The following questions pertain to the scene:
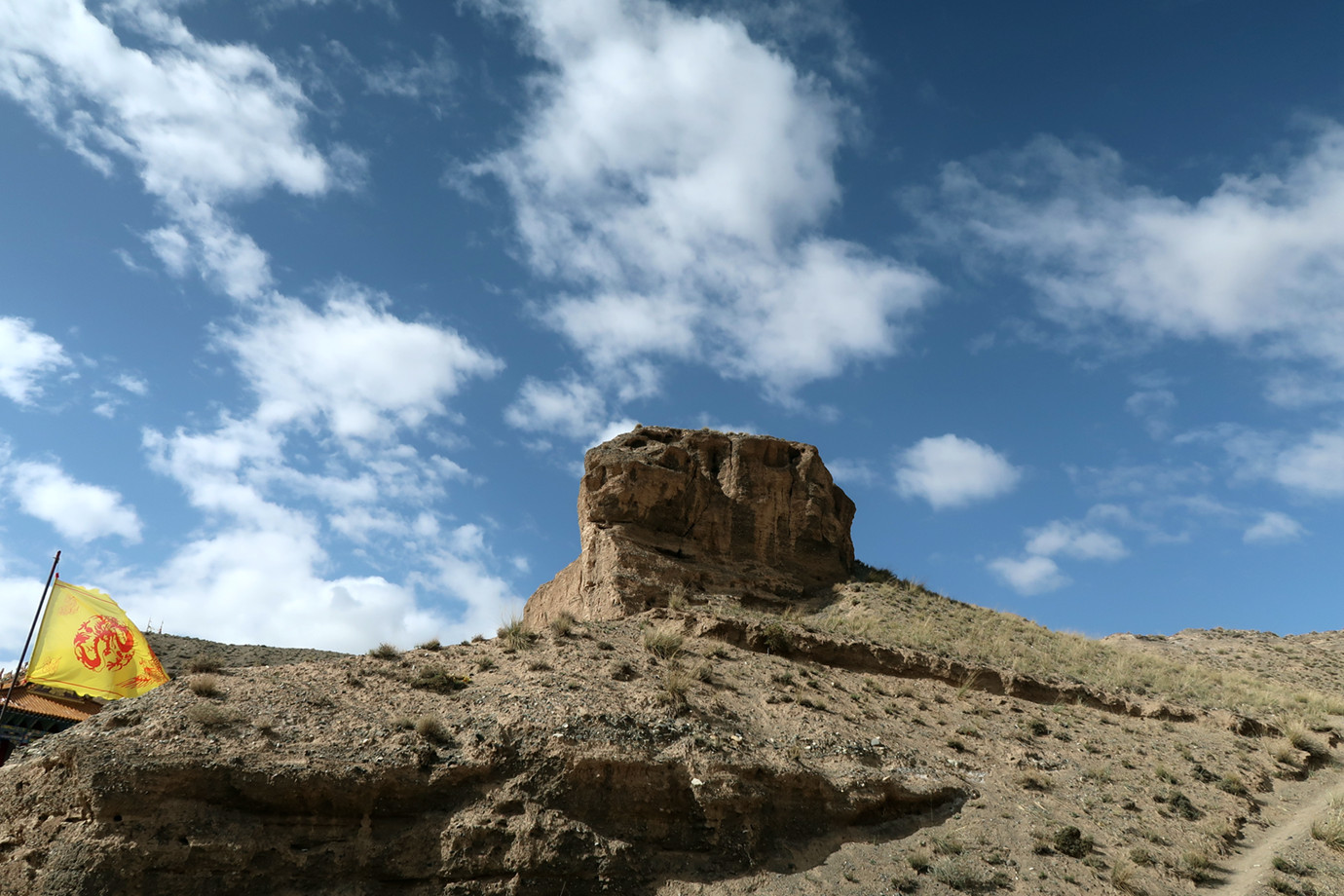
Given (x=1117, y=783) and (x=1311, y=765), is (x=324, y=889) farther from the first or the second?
(x=1311, y=765)

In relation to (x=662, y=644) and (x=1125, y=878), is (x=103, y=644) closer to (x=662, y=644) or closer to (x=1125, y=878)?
(x=662, y=644)

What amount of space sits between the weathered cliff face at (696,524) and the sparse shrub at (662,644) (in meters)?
4.72

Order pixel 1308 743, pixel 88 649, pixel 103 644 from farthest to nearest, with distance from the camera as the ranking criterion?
1. pixel 1308 743
2. pixel 103 644
3. pixel 88 649

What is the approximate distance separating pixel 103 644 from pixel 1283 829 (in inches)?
988

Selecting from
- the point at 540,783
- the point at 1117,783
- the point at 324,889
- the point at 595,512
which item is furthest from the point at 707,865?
the point at 595,512

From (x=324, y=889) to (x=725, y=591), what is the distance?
1665 cm

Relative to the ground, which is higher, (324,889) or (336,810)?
(336,810)

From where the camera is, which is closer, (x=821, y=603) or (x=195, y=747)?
(x=195, y=747)

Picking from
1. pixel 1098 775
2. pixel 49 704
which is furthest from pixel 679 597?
pixel 49 704

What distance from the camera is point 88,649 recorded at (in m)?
19.1

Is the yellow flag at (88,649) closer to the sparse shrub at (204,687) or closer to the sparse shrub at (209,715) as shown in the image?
the sparse shrub at (204,687)

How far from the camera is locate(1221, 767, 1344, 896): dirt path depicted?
43.3ft

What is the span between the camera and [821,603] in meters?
27.6

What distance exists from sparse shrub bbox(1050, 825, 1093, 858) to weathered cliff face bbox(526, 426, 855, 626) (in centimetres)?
1218
